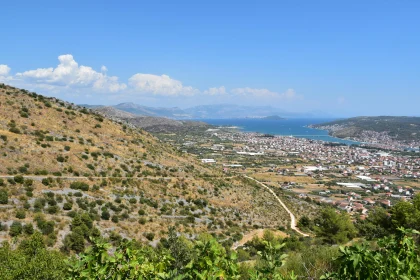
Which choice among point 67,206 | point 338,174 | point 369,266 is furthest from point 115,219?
point 338,174

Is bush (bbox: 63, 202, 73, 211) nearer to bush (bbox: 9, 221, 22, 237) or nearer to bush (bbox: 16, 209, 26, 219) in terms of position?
bush (bbox: 16, 209, 26, 219)

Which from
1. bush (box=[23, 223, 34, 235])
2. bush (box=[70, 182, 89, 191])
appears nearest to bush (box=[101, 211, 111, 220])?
bush (box=[70, 182, 89, 191])

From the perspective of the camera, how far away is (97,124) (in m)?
53.7

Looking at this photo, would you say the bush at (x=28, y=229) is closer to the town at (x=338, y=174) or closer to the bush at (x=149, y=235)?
the bush at (x=149, y=235)

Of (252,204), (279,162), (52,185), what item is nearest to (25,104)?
(52,185)

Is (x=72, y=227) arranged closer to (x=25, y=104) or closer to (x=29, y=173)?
(x=29, y=173)

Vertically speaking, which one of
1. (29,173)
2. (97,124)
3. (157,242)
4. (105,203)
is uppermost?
(97,124)

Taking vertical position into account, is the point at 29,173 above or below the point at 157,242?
above

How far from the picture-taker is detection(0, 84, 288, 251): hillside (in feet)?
80.5

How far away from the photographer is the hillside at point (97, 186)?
24531 millimetres

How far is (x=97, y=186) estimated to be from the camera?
33.0 meters

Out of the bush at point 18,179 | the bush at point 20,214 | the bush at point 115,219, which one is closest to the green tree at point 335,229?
the bush at point 115,219

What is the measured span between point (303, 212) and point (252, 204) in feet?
47.3

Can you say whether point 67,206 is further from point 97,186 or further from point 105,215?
point 97,186
